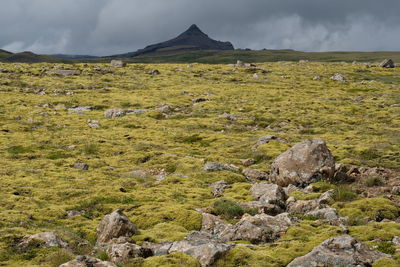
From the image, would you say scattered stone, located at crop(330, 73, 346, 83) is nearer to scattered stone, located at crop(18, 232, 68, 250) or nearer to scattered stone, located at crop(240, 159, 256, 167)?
scattered stone, located at crop(240, 159, 256, 167)

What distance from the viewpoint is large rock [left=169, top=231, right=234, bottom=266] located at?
48.6 ft

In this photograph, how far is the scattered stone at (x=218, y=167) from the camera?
32.5 m

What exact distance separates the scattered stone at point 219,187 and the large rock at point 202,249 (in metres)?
9.66

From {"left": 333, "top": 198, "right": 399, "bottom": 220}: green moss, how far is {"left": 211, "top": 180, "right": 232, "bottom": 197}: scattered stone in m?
7.88

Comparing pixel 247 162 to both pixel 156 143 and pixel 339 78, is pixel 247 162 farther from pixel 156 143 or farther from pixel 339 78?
pixel 339 78

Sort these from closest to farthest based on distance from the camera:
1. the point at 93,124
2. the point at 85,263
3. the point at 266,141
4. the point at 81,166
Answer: the point at 85,263
the point at 81,166
the point at 266,141
the point at 93,124

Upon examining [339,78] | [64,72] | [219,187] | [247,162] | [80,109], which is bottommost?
[247,162]

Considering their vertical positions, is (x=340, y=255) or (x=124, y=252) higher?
(x=340, y=255)

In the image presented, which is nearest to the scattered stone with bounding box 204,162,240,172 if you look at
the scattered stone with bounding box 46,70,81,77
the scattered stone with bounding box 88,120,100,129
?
the scattered stone with bounding box 88,120,100,129

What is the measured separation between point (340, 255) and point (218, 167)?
63.8ft

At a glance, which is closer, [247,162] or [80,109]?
[247,162]

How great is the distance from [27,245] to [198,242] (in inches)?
295

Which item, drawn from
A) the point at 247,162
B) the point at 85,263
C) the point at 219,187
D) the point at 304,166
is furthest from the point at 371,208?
the point at 85,263

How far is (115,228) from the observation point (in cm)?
1809
